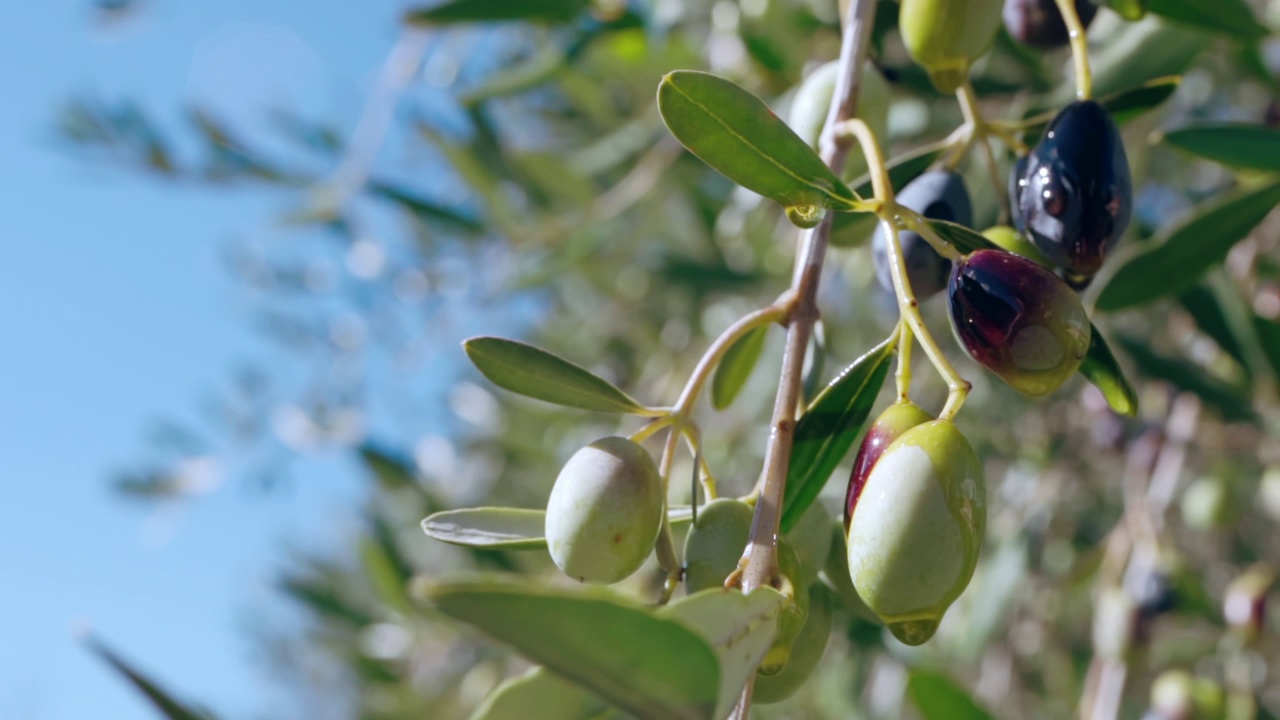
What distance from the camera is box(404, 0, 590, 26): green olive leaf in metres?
1.22

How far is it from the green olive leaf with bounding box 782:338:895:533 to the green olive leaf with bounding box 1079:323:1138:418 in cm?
10

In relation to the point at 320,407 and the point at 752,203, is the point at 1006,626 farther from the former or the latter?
the point at 320,407

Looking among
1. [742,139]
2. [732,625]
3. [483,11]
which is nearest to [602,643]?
[732,625]

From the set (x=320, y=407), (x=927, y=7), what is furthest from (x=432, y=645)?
(x=927, y=7)

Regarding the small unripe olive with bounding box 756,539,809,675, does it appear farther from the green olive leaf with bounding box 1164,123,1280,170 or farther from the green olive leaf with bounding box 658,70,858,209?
the green olive leaf with bounding box 1164,123,1280,170

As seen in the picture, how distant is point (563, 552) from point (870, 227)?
38 centimetres

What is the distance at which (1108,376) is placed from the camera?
0.55 metres

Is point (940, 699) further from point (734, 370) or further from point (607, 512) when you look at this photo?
point (607, 512)

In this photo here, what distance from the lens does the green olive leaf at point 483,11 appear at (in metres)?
1.22

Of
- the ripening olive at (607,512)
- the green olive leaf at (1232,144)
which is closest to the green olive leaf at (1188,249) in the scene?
the green olive leaf at (1232,144)

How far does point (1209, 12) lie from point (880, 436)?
53 centimetres

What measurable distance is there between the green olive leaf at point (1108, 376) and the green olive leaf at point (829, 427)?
97 mm

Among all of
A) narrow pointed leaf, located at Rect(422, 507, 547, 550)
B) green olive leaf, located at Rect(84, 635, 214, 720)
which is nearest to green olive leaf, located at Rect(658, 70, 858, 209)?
narrow pointed leaf, located at Rect(422, 507, 547, 550)

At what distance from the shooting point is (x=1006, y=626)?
7.46 ft
